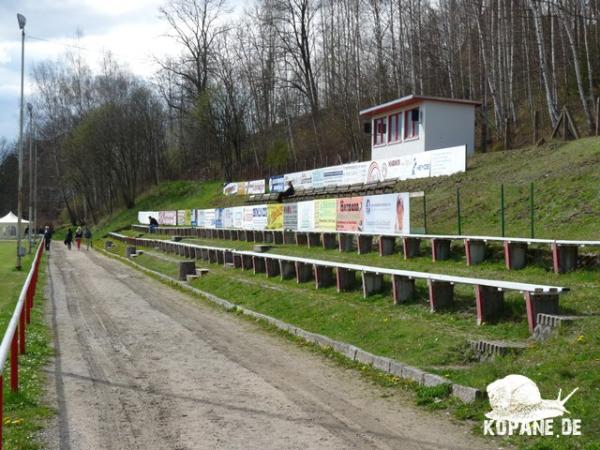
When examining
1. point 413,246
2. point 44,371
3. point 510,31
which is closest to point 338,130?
point 510,31

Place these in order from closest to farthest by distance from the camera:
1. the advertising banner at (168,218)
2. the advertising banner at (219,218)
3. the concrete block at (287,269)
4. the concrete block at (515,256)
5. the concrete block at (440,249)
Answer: the concrete block at (515,256) → the concrete block at (440,249) → the concrete block at (287,269) → the advertising banner at (219,218) → the advertising banner at (168,218)

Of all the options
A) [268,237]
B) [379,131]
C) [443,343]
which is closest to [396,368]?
[443,343]

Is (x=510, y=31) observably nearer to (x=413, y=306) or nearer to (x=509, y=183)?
(x=509, y=183)

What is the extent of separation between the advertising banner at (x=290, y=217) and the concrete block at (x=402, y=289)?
51.8 feet

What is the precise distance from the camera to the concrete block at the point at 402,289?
45.0ft

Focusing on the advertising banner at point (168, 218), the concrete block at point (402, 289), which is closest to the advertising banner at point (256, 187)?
the advertising banner at point (168, 218)

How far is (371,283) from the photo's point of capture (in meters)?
15.2

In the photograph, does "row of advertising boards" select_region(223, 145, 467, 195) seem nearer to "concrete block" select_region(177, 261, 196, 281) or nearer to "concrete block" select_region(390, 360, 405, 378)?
"concrete block" select_region(177, 261, 196, 281)

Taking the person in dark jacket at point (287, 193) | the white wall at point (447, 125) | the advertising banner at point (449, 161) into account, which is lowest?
the person in dark jacket at point (287, 193)

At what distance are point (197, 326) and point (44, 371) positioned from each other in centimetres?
513

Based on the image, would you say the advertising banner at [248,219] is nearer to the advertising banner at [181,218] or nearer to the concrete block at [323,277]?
the advertising banner at [181,218]

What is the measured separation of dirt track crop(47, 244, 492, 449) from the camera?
23.1 feet

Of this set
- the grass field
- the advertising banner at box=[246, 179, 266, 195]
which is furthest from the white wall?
the grass field

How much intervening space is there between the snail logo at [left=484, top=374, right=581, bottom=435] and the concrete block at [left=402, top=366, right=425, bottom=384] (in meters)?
1.40
